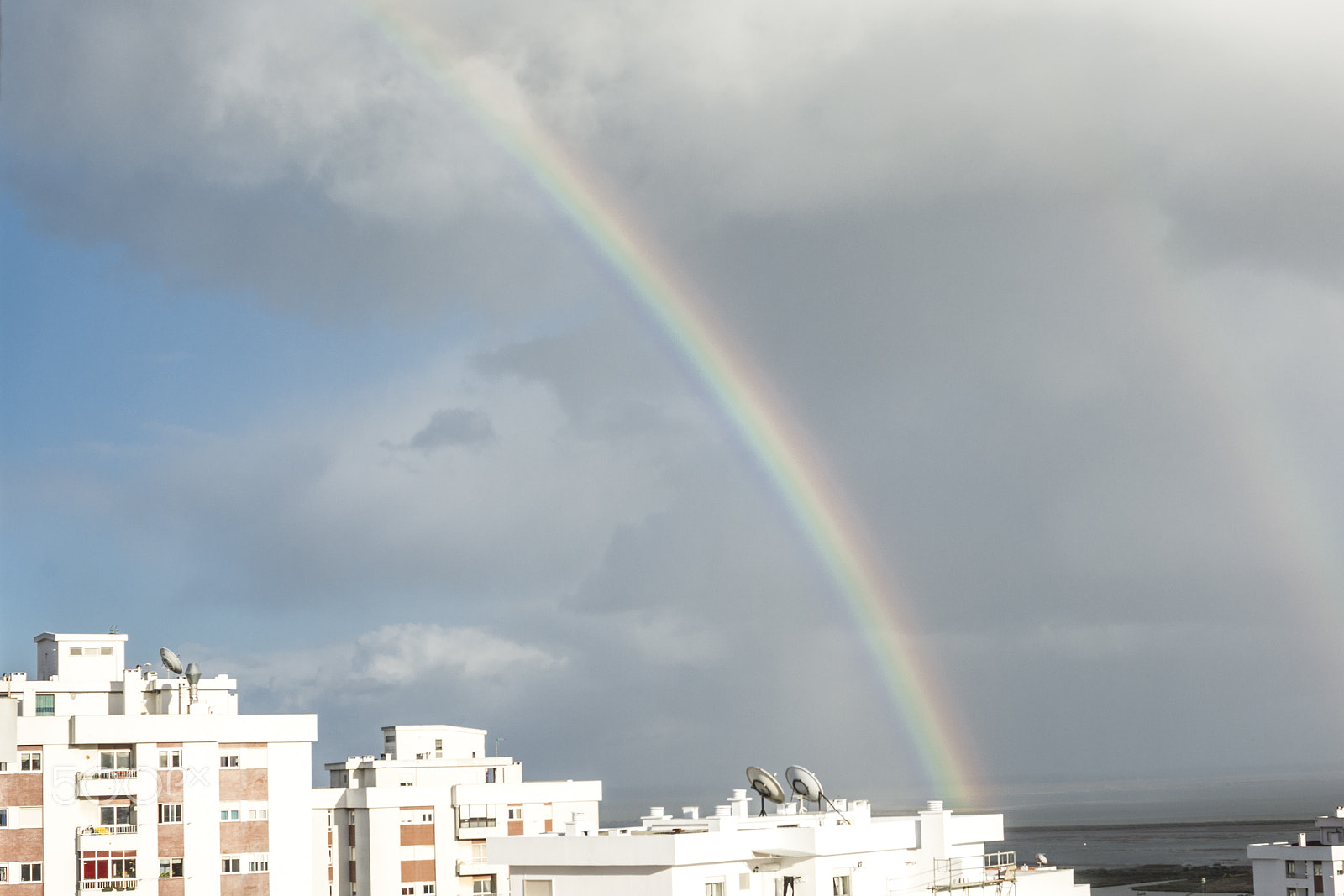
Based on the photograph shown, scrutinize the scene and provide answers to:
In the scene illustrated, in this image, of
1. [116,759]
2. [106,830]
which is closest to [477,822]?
Result: [116,759]

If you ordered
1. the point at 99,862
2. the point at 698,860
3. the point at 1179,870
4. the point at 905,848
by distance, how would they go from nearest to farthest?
the point at 698,860, the point at 905,848, the point at 99,862, the point at 1179,870

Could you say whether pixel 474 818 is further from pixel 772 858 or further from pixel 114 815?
pixel 772 858

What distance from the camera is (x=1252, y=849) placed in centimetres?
7938

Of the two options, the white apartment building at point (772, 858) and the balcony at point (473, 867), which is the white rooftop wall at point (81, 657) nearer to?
the balcony at point (473, 867)

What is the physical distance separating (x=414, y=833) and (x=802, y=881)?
4060cm

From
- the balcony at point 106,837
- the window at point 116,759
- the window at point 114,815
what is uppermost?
the window at point 116,759

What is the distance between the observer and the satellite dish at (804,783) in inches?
1762

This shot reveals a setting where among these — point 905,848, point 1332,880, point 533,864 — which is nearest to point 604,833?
point 533,864

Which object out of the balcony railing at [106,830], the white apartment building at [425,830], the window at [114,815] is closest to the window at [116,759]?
the window at [114,815]

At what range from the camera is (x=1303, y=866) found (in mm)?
77312

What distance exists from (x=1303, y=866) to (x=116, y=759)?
5849 cm

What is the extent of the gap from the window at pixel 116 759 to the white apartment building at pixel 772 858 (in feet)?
75.1

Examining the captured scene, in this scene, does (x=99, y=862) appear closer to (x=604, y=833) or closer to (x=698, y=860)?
(x=604, y=833)

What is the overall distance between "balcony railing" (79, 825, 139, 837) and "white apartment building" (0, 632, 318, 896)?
4cm
